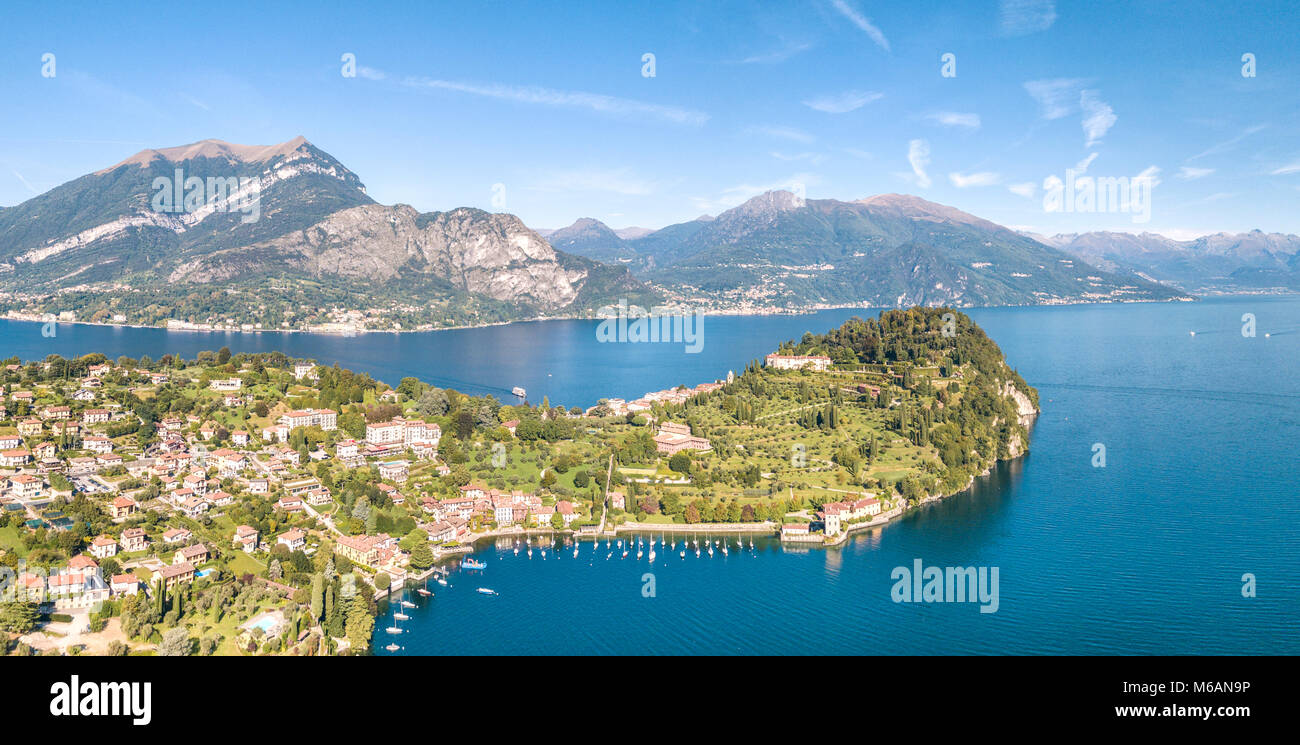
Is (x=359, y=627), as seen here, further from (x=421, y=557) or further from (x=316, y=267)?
(x=316, y=267)

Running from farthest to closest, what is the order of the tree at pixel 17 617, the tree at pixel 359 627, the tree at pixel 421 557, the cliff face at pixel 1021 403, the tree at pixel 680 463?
1. the cliff face at pixel 1021 403
2. the tree at pixel 680 463
3. the tree at pixel 421 557
4. the tree at pixel 359 627
5. the tree at pixel 17 617

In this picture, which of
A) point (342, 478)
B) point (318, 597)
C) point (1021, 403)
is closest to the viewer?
point (318, 597)

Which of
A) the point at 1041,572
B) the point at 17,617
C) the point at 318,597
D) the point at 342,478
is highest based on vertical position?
the point at 342,478

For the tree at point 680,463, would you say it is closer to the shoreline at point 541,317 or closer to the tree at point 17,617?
the tree at point 17,617

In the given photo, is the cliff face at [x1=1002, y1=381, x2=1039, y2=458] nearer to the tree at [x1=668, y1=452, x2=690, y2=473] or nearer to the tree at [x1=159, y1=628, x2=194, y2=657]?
the tree at [x1=668, y1=452, x2=690, y2=473]

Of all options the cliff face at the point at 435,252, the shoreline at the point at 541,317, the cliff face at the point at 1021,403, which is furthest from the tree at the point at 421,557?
the cliff face at the point at 435,252

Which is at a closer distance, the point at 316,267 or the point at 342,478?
the point at 342,478

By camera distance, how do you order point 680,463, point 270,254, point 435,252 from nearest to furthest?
point 680,463 < point 270,254 < point 435,252

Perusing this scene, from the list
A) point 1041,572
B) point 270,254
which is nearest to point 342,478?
point 1041,572

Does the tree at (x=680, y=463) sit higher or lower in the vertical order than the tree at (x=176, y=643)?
higher

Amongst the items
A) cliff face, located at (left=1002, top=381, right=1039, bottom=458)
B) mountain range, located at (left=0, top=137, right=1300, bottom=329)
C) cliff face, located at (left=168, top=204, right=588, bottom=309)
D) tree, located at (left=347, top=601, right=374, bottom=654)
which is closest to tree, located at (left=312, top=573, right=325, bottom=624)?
tree, located at (left=347, top=601, right=374, bottom=654)
